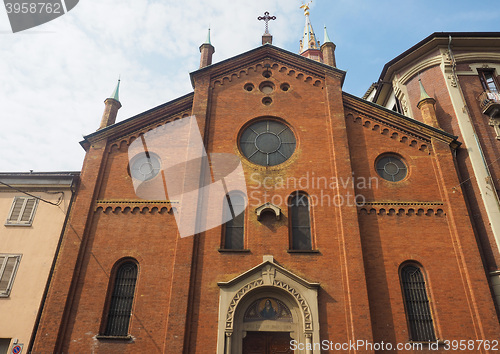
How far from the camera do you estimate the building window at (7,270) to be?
13.0 meters

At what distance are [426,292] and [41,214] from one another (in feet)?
49.7

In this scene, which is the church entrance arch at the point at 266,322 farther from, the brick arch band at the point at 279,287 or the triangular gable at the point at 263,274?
the triangular gable at the point at 263,274

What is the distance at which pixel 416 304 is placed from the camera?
12477 mm

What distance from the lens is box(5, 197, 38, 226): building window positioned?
14219 millimetres

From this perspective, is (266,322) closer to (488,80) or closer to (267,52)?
(267,52)

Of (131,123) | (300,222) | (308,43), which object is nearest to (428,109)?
(300,222)

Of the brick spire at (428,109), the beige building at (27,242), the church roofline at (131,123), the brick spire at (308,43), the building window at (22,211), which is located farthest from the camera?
the brick spire at (308,43)

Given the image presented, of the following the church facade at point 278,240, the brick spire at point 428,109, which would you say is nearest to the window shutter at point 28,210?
the church facade at point 278,240

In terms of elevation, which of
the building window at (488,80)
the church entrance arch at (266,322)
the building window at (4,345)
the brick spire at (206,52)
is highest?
the brick spire at (206,52)

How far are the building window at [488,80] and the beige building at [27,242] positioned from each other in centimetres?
1949

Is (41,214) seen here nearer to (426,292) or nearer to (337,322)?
(337,322)

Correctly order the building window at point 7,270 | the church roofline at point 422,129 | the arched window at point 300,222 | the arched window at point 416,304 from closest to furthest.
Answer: the arched window at point 416,304, the building window at point 7,270, the arched window at point 300,222, the church roofline at point 422,129

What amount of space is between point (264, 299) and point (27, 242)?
949 centimetres

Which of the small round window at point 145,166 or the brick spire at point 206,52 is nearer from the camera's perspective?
the small round window at point 145,166
